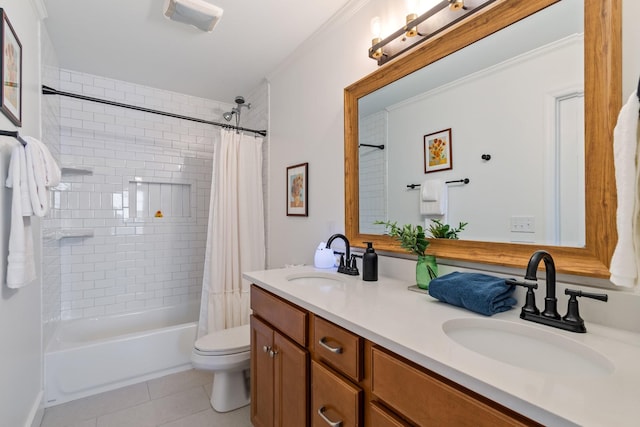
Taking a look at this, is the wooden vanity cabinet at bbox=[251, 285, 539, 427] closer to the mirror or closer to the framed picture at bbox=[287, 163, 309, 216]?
the mirror

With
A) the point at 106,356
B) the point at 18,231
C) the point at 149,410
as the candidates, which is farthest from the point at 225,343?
the point at 18,231

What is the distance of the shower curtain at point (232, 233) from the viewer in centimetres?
250

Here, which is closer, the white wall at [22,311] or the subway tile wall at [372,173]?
the white wall at [22,311]

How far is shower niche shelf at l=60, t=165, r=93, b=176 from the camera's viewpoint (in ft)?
8.30

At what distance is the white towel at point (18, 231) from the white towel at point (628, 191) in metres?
2.07

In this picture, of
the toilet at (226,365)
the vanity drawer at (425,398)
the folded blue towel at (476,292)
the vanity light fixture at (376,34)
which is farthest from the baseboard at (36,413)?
the vanity light fixture at (376,34)

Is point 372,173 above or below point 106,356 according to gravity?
above

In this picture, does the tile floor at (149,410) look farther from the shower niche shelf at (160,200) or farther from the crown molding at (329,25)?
the crown molding at (329,25)

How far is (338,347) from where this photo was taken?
3.41 feet

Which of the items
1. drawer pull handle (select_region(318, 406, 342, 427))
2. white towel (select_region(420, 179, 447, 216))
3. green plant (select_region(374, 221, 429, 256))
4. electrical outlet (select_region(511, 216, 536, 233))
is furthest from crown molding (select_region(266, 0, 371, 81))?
drawer pull handle (select_region(318, 406, 342, 427))

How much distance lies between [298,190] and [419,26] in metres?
1.37

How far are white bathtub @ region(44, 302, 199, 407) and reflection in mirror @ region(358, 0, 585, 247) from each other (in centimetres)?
212

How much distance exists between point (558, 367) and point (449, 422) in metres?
0.37

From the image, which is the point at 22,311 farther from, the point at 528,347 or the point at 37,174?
the point at 528,347
